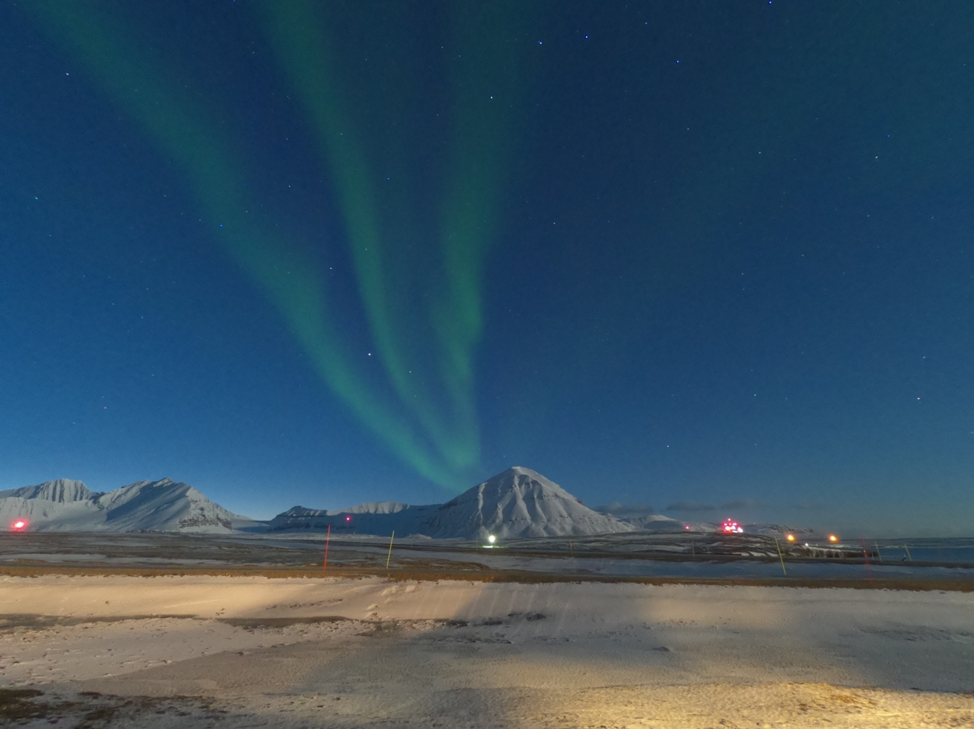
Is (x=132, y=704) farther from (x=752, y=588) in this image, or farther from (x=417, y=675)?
(x=752, y=588)

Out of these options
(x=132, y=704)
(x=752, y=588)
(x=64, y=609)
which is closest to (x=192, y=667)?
(x=132, y=704)

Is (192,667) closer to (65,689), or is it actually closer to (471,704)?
(65,689)

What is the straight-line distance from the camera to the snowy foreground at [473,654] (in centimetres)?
619

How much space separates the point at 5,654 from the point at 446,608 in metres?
11.1

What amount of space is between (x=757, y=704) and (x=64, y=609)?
64.8ft

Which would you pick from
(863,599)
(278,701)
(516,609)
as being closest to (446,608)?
(516,609)

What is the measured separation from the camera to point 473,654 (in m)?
11.0

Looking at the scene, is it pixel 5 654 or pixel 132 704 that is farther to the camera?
pixel 5 654

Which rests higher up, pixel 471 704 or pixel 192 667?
pixel 471 704

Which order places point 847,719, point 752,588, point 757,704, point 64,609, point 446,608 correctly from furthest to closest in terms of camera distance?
point 752,588, point 446,608, point 64,609, point 757,704, point 847,719

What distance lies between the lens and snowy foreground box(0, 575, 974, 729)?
6.19 m

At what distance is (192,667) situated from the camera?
9.41 m

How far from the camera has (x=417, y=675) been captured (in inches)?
356

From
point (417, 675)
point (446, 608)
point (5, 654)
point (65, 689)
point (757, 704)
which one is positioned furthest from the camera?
point (446, 608)
